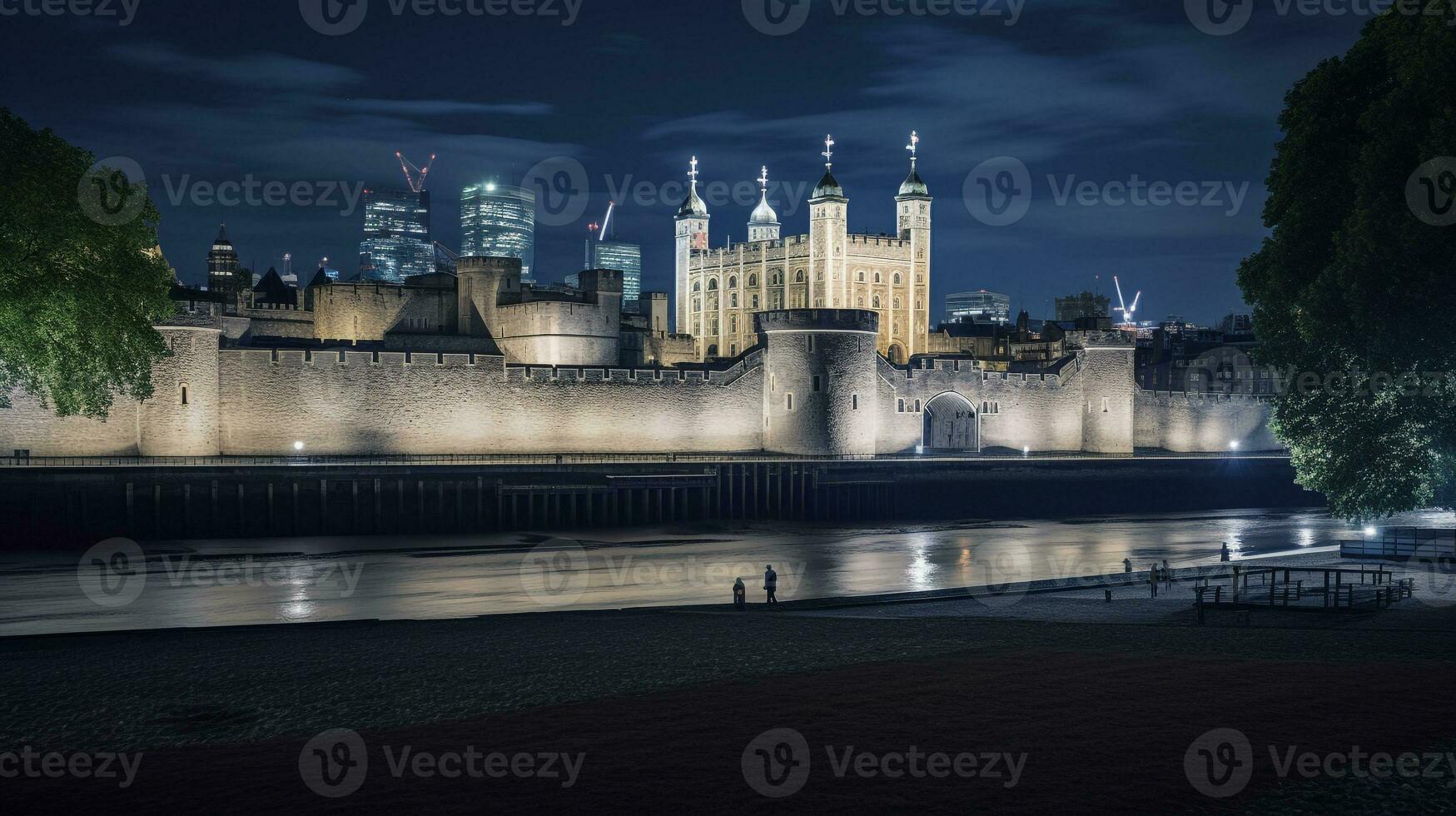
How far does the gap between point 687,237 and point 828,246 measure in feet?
65.8

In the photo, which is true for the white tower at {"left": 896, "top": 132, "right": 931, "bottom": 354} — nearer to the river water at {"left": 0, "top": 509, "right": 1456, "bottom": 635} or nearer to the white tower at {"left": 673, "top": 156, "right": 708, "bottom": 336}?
the white tower at {"left": 673, "top": 156, "right": 708, "bottom": 336}

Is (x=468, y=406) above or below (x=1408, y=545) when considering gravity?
above

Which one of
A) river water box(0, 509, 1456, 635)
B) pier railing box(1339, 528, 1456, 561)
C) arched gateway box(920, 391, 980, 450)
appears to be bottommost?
river water box(0, 509, 1456, 635)

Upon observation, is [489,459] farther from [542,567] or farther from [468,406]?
[542,567]

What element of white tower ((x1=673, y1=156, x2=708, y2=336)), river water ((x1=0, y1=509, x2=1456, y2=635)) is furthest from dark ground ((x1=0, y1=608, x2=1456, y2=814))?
white tower ((x1=673, y1=156, x2=708, y2=336))

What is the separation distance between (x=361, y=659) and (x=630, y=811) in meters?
7.33

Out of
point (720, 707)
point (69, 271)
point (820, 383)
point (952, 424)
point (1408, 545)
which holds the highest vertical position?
point (69, 271)

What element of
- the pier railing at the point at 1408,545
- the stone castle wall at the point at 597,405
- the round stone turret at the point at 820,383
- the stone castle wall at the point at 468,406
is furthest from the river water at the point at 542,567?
the stone castle wall at the point at 468,406

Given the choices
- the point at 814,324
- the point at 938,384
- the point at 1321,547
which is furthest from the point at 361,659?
the point at 938,384

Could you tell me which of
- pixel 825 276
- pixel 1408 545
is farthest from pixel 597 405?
pixel 825 276

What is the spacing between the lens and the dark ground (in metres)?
9.38

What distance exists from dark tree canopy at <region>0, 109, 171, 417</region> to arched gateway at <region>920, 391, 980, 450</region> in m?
38.0

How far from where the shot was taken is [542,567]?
1199 inches

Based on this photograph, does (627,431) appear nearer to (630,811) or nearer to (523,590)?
(523,590)
